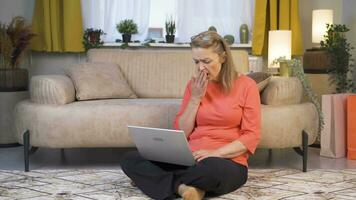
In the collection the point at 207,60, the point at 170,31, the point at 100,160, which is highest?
the point at 170,31

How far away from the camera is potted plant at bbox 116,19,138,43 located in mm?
4691

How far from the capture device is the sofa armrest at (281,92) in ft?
10.2

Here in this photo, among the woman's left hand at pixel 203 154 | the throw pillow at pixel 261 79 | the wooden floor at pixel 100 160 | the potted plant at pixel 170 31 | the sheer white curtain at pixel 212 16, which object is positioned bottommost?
the wooden floor at pixel 100 160

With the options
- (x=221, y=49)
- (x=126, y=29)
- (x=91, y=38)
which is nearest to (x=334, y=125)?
(x=221, y=49)

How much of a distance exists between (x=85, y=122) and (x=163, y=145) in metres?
0.94

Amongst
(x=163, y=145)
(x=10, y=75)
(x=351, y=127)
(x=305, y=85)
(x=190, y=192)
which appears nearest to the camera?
(x=190, y=192)

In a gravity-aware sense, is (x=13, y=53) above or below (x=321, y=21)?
below

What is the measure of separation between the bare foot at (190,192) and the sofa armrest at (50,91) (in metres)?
1.27

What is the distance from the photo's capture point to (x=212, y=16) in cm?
488

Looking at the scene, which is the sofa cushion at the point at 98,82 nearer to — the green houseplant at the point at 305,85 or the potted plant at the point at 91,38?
the potted plant at the point at 91,38

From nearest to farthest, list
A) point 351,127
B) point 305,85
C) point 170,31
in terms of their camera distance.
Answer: point 305,85 < point 351,127 < point 170,31

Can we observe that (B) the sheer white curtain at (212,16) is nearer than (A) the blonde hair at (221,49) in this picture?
No

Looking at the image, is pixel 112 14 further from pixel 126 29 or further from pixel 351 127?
pixel 351 127

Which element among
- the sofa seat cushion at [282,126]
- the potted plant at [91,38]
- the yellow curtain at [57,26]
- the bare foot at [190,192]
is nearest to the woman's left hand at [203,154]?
the bare foot at [190,192]
